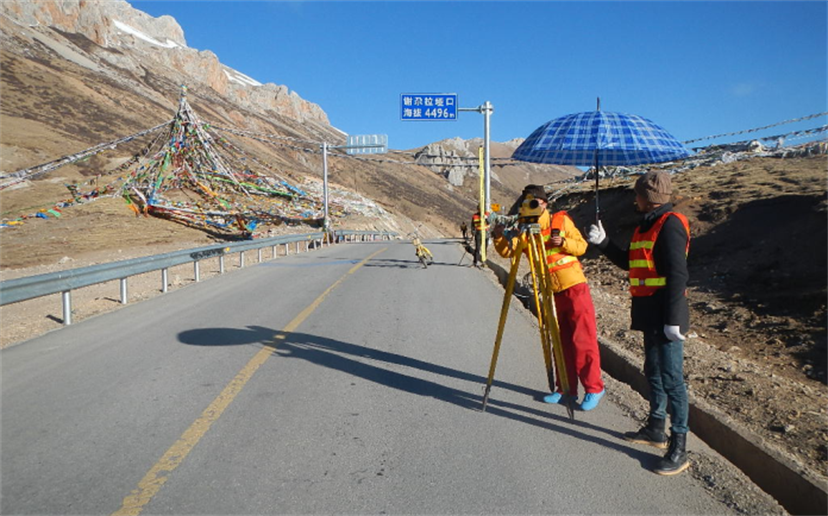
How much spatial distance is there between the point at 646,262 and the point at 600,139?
1.88 meters

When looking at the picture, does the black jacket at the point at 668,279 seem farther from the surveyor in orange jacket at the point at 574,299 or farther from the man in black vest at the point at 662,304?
the surveyor in orange jacket at the point at 574,299

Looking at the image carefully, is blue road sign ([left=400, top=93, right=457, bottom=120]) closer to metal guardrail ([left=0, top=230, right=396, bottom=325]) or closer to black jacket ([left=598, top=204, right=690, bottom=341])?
metal guardrail ([left=0, top=230, right=396, bottom=325])

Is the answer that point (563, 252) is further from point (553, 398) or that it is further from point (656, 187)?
point (553, 398)

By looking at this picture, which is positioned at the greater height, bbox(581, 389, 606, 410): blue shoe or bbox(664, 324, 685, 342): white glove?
bbox(664, 324, 685, 342): white glove

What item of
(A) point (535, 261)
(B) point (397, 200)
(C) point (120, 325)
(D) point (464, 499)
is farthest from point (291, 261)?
(B) point (397, 200)

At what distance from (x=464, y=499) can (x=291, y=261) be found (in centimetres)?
1614

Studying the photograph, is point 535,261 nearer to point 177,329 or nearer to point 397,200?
point 177,329

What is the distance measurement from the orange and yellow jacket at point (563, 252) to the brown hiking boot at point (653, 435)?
48.0 inches

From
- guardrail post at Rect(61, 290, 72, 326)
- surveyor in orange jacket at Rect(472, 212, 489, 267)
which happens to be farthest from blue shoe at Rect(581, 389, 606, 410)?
surveyor in orange jacket at Rect(472, 212, 489, 267)

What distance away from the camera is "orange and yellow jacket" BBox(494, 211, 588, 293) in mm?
4512

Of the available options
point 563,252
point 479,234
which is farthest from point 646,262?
point 479,234

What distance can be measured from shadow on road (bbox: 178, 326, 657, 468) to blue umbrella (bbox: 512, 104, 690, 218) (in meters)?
1.90

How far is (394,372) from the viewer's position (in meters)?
5.61

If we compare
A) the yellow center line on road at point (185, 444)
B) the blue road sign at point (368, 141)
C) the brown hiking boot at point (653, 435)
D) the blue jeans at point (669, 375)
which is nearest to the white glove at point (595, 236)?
the blue jeans at point (669, 375)
